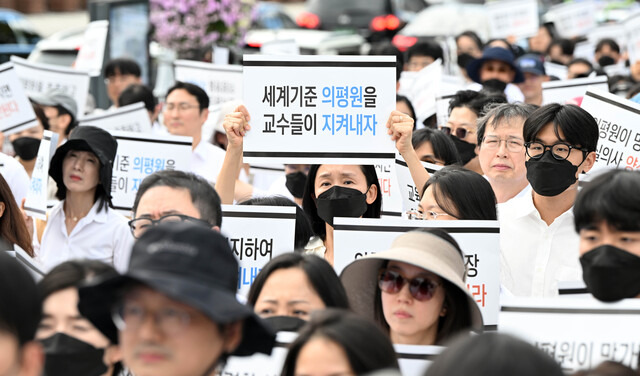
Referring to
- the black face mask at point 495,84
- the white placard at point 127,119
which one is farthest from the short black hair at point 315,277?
the black face mask at point 495,84

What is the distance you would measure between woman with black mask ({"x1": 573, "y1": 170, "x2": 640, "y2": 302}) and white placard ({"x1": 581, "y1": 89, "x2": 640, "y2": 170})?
2843 mm

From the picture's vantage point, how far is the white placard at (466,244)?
5500mm

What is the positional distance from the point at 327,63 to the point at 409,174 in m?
0.90

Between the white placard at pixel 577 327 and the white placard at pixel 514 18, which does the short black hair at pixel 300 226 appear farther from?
the white placard at pixel 514 18

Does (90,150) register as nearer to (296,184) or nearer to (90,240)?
(90,240)

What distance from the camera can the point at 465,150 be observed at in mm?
8352

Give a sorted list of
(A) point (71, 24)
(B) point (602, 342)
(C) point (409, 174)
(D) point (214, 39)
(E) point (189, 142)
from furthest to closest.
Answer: (A) point (71, 24), (D) point (214, 39), (E) point (189, 142), (C) point (409, 174), (B) point (602, 342)

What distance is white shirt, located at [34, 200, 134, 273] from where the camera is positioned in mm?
6926

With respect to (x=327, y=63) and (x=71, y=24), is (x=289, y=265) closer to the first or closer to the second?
(x=327, y=63)

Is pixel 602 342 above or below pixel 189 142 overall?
below

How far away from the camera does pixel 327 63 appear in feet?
21.4

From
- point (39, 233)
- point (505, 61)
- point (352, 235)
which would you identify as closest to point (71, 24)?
point (505, 61)

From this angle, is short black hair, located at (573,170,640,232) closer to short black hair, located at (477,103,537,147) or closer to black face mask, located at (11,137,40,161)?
short black hair, located at (477,103,537,147)

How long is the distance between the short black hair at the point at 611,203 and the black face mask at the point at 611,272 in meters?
0.10
